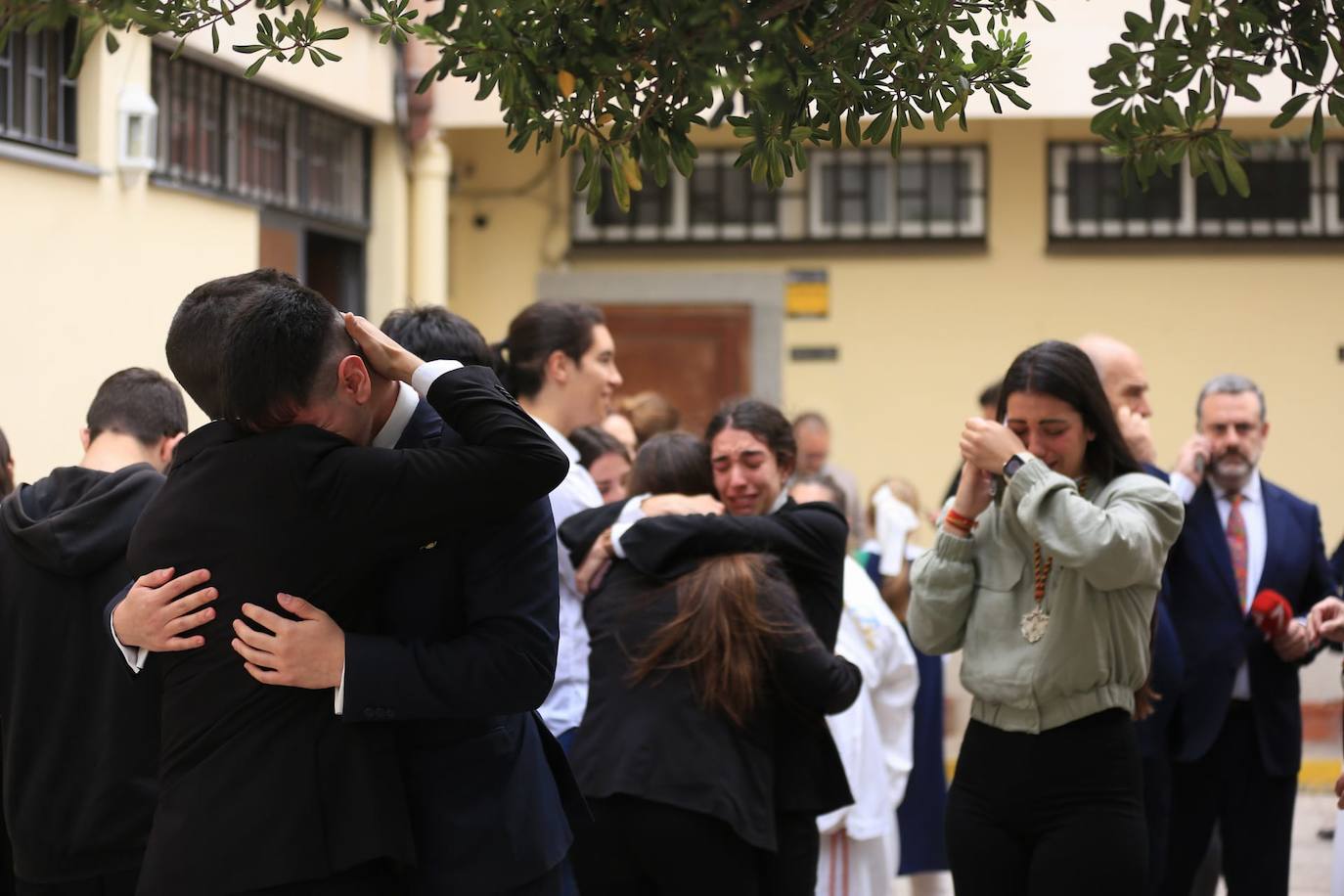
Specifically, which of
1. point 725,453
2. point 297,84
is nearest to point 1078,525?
point 725,453

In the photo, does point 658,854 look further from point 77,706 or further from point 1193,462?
point 1193,462

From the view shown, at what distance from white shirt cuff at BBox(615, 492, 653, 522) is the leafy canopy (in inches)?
73.4

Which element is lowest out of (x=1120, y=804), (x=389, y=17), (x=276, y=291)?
(x=1120, y=804)

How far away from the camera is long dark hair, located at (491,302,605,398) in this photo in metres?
5.04

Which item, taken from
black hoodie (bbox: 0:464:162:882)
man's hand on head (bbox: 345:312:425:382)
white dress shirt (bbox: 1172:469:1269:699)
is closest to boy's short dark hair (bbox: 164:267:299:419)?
man's hand on head (bbox: 345:312:425:382)

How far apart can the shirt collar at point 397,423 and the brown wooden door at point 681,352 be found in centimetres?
939

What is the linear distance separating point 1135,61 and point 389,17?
3.80ft

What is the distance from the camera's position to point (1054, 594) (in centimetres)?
425

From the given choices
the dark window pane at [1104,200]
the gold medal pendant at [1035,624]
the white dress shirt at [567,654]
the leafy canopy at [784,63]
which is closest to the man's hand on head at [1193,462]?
the gold medal pendant at [1035,624]

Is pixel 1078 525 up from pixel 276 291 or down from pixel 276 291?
down

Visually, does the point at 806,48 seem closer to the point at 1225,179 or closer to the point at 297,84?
the point at 1225,179

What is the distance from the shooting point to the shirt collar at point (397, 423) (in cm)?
303

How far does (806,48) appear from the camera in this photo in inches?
96.3

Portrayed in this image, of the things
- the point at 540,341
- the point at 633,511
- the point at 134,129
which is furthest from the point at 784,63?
the point at 134,129
